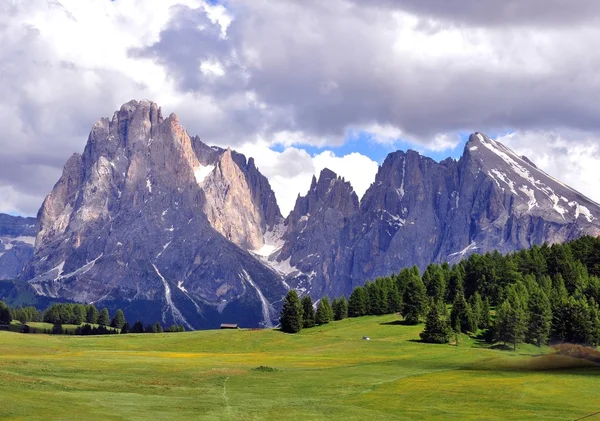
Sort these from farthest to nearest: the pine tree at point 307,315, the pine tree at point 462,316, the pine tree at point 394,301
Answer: the pine tree at point 394,301 < the pine tree at point 307,315 < the pine tree at point 462,316

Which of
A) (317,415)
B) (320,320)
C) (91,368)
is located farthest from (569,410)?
(320,320)

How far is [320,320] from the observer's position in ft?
568

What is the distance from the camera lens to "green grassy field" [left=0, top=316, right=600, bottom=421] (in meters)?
56.7

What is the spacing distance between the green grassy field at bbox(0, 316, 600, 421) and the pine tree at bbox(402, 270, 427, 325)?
1572 inches

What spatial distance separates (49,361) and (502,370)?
158 ft

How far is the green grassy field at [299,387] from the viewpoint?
56.7m

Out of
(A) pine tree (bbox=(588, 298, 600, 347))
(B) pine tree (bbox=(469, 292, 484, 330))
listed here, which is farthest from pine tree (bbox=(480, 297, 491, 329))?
(A) pine tree (bbox=(588, 298, 600, 347))

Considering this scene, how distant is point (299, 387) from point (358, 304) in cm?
11080

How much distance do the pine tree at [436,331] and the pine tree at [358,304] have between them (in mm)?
47471

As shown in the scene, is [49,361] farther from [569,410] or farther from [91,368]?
[569,410]

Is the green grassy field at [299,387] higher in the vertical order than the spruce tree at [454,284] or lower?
lower

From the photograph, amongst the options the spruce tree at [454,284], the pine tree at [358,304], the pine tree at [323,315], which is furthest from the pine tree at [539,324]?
the pine tree at [358,304]

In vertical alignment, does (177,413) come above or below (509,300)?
below

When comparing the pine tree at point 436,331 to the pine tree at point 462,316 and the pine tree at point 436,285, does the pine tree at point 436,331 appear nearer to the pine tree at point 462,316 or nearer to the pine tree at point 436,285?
the pine tree at point 462,316
